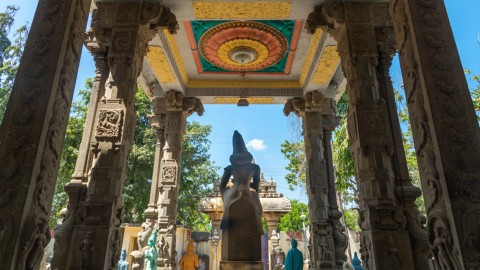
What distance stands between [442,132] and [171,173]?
8132 millimetres

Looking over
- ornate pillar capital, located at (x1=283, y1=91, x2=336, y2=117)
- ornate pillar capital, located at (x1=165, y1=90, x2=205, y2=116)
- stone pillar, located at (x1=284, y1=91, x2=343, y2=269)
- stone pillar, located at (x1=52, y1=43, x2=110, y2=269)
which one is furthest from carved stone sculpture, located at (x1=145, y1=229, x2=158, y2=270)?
ornate pillar capital, located at (x1=283, y1=91, x2=336, y2=117)

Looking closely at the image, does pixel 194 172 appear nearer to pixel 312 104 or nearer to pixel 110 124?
A: pixel 312 104

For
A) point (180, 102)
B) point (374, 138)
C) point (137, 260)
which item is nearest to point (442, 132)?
point (374, 138)

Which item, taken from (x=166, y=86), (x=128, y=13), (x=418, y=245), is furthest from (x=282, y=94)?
(x=418, y=245)

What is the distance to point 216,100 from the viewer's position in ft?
37.2

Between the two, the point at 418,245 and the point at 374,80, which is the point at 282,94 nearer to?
the point at 374,80

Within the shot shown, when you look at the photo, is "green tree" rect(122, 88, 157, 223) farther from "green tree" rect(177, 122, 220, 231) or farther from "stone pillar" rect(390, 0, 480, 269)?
"stone pillar" rect(390, 0, 480, 269)

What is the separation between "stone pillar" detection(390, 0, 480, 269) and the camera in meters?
2.63

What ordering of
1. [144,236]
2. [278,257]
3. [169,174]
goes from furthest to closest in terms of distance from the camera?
[278,257]
[169,174]
[144,236]

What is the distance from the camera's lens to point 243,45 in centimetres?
901

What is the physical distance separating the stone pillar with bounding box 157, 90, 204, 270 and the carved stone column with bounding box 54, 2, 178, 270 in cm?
411

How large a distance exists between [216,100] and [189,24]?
3719mm

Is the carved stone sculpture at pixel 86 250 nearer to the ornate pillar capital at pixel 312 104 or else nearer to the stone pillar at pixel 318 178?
the stone pillar at pixel 318 178

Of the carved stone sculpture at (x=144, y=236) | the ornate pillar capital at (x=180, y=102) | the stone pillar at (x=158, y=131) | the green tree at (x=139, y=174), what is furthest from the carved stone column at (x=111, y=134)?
the green tree at (x=139, y=174)
